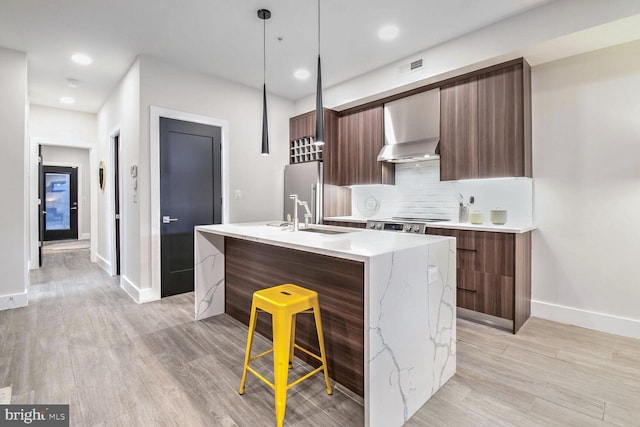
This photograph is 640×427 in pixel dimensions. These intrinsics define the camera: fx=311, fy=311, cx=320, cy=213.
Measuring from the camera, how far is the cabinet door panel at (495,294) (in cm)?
281

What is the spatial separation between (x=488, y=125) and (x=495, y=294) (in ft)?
5.44

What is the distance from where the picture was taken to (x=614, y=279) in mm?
2779

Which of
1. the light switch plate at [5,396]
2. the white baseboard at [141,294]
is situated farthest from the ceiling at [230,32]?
the light switch plate at [5,396]

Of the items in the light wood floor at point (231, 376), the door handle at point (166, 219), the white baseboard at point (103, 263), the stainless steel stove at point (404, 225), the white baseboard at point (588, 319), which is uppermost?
the door handle at point (166, 219)

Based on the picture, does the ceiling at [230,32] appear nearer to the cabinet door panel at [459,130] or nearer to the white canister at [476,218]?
the cabinet door panel at [459,130]

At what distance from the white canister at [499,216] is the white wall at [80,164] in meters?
9.96

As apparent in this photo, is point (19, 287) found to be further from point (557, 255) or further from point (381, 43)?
point (557, 255)

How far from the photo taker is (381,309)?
1.51 m

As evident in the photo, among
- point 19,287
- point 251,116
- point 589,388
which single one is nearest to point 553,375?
point 589,388

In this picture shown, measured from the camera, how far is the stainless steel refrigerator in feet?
14.8

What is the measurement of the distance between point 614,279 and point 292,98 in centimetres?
470

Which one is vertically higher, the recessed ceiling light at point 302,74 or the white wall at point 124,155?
the recessed ceiling light at point 302,74

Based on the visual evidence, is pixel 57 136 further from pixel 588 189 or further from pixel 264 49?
pixel 588 189

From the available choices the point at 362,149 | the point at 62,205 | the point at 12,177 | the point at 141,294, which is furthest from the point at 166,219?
the point at 62,205
